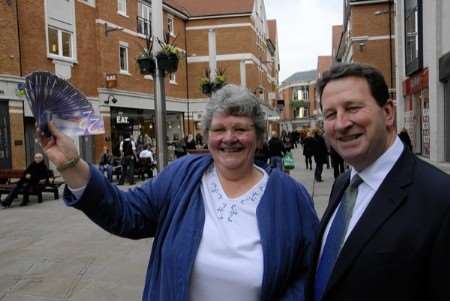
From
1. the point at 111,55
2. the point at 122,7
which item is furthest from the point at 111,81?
the point at 122,7

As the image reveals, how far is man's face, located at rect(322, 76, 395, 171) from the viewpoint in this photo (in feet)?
5.46

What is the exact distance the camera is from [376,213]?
1.57m

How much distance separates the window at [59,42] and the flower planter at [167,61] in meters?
13.1

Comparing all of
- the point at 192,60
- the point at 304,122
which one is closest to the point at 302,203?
the point at 192,60

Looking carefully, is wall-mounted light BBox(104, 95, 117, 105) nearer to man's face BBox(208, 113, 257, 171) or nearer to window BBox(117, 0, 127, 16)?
window BBox(117, 0, 127, 16)

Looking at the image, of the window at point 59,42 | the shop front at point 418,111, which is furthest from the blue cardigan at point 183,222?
the shop front at point 418,111

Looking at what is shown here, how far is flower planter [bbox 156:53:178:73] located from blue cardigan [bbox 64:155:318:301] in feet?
22.7

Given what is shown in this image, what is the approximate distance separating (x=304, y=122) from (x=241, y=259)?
94.5 metres

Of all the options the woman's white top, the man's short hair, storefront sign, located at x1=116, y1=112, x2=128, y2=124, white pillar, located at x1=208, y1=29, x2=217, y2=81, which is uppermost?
white pillar, located at x1=208, y1=29, x2=217, y2=81

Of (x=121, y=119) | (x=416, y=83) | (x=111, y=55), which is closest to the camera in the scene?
(x=416, y=83)

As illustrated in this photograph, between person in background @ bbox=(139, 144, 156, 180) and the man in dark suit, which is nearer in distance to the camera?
the man in dark suit

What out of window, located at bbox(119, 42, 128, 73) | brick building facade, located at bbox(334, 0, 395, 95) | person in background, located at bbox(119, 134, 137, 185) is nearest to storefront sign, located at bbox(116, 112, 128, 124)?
window, located at bbox(119, 42, 128, 73)

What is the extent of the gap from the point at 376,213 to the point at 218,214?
2.59ft

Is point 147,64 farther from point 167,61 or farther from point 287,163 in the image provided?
point 287,163
